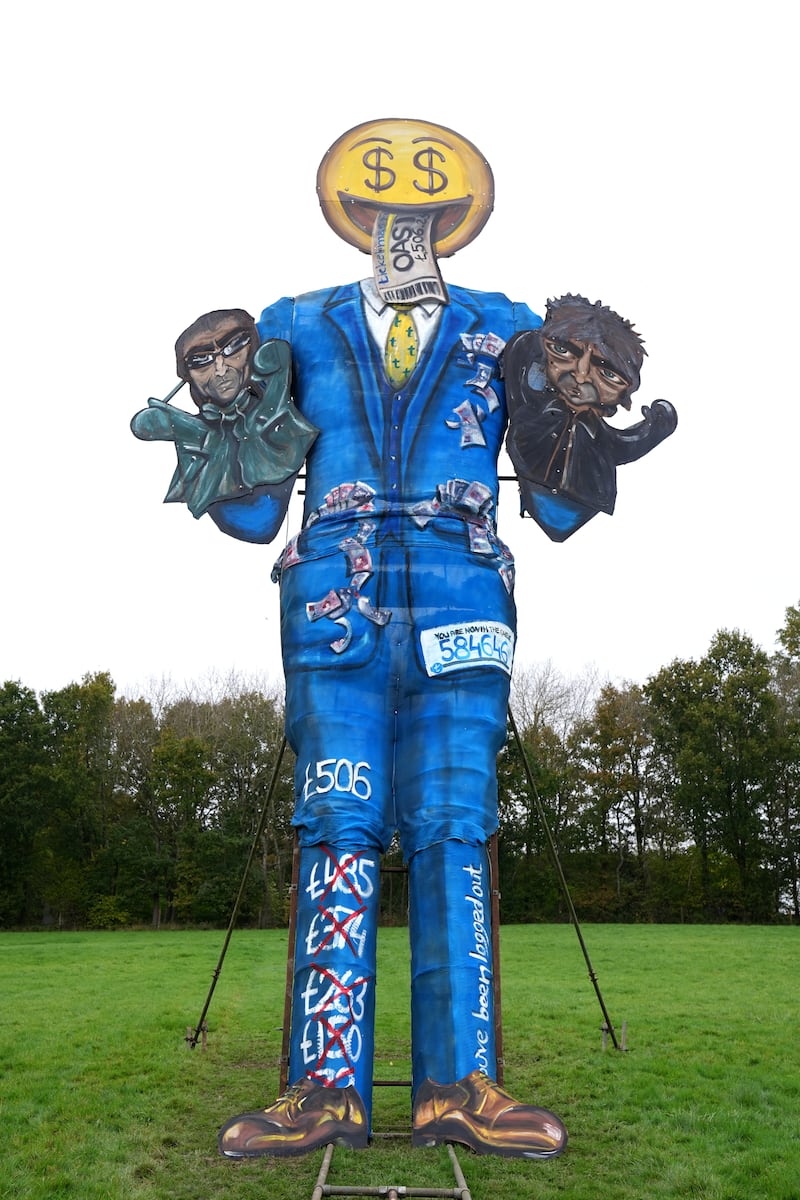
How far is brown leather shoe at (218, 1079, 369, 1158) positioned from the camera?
5980mm

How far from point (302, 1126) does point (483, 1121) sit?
3.21ft

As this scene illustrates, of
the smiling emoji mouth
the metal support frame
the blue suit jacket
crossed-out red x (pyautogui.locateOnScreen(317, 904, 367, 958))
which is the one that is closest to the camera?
the metal support frame

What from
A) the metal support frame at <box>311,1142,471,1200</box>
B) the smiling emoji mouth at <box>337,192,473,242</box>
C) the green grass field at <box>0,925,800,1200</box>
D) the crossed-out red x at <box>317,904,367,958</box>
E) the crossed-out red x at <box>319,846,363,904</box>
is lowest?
the green grass field at <box>0,925,800,1200</box>

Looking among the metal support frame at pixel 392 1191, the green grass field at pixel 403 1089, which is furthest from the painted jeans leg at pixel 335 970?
the metal support frame at pixel 392 1191

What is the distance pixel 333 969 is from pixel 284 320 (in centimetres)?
466

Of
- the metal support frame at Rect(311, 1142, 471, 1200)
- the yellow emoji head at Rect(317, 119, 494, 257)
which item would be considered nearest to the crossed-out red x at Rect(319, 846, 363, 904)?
the metal support frame at Rect(311, 1142, 471, 1200)

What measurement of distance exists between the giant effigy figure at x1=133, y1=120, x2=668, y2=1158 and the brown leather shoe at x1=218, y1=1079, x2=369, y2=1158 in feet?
0.04

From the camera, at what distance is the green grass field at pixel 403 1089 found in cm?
601

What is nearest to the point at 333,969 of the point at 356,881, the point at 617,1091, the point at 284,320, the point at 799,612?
the point at 356,881

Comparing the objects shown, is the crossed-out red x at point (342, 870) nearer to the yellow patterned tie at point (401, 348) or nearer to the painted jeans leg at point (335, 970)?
the painted jeans leg at point (335, 970)

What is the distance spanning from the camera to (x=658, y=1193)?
5.93m

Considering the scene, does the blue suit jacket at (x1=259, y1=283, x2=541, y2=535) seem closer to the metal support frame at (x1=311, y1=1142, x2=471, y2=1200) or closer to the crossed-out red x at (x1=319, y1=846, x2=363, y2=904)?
the crossed-out red x at (x1=319, y1=846, x2=363, y2=904)

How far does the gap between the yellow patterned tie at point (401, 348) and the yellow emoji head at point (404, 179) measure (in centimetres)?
81

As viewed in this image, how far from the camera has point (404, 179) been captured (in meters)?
8.51
